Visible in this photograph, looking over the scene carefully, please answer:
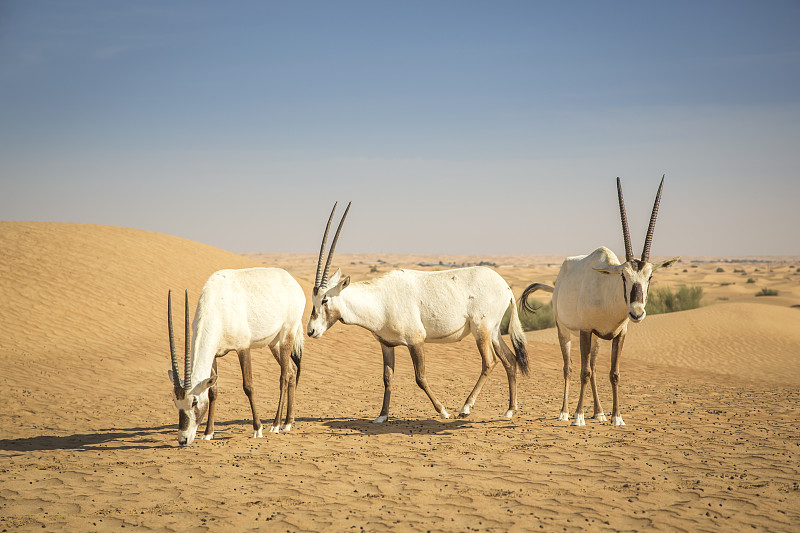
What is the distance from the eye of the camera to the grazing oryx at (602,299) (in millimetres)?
7988

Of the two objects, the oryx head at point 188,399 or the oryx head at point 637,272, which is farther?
the oryx head at point 637,272

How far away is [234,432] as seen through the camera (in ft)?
29.6

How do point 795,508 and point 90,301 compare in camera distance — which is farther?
point 90,301

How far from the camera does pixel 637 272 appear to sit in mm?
7969

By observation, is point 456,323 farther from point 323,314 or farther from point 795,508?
point 795,508

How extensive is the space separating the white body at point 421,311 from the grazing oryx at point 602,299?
1.02 m

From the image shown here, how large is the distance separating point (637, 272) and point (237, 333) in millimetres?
5287

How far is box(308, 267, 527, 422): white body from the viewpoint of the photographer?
9.45 m

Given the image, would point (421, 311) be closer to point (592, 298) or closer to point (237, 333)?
point (592, 298)

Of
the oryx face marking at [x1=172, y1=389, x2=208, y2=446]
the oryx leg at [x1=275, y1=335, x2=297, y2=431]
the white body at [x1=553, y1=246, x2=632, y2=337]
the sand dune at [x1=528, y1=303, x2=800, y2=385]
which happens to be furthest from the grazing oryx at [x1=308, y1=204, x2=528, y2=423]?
the sand dune at [x1=528, y1=303, x2=800, y2=385]

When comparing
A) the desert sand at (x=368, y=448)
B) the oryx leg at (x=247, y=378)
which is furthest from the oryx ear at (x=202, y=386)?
the oryx leg at (x=247, y=378)

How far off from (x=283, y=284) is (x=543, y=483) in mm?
4642

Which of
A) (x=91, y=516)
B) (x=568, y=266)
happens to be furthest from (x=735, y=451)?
(x=91, y=516)

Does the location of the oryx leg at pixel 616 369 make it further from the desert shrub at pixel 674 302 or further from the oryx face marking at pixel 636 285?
the desert shrub at pixel 674 302
